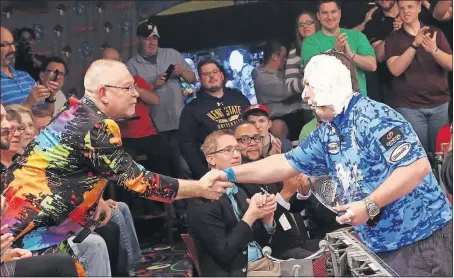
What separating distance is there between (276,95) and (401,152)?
13.2 feet

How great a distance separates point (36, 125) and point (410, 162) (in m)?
3.70

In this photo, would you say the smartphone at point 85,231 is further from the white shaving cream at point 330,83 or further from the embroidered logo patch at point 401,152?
the embroidered logo patch at point 401,152

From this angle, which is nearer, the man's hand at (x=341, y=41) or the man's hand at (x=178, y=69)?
the man's hand at (x=341, y=41)

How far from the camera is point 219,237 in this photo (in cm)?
598

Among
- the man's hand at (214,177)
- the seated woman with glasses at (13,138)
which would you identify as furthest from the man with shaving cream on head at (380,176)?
the seated woman with glasses at (13,138)

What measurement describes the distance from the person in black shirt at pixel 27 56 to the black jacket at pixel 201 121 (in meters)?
1.37

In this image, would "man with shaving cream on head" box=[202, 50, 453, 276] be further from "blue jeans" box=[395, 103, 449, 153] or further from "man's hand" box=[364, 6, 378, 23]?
"man's hand" box=[364, 6, 378, 23]

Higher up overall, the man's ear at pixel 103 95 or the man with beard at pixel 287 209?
the man's ear at pixel 103 95

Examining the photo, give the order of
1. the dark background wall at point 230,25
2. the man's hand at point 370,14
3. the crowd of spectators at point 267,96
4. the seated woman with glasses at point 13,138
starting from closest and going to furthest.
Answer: the seated woman with glasses at point 13,138 < the crowd of spectators at point 267,96 < the man's hand at point 370,14 < the dark background wall at point 230,25

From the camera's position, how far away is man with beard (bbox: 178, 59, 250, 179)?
7887 mm

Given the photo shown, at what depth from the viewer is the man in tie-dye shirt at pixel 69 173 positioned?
4.62m

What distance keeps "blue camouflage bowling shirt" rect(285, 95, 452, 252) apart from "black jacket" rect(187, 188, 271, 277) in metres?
1.38

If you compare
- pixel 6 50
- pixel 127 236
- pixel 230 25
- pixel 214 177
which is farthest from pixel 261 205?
pixel 230 25

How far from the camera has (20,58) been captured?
27.3 ft
